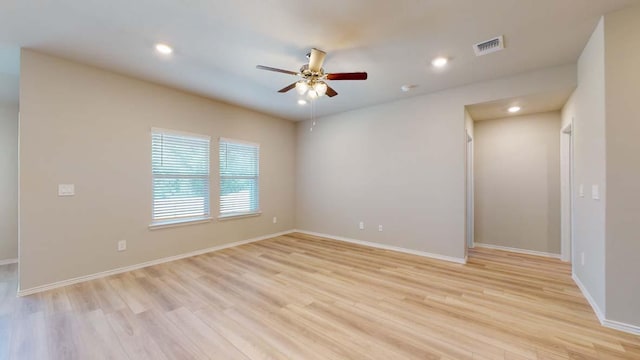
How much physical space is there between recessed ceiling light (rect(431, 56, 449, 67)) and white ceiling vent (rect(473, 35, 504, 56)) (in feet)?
1.07

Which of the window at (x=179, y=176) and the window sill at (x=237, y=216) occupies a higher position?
the window at (x=179, y=176)

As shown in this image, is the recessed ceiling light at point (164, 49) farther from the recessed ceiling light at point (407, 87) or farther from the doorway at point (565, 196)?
the doorway at point (565, 196)

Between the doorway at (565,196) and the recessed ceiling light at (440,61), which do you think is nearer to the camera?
the recessed ceiling light at (440,61)

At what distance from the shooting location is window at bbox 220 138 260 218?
479cm

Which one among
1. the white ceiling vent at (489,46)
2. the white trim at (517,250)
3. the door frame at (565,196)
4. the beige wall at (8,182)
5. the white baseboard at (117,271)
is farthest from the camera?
the white trim at (517,250)

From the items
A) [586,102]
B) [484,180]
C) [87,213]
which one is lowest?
[87,213]

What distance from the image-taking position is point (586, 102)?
2.71 metres

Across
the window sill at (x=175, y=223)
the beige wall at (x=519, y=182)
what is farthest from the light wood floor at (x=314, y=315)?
the beige wall at (x=519, y=182)

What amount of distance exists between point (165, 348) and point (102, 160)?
2699 millimetres

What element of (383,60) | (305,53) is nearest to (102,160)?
(305,53)

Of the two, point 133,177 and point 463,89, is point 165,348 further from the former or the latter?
point 463,89

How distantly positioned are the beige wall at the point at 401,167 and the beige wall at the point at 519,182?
131cm

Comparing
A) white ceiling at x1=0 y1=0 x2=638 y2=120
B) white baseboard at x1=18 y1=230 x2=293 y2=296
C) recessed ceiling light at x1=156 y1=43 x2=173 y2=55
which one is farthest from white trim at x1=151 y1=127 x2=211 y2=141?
white baseboard at x1=18 y1=230 x2=293 y2=296

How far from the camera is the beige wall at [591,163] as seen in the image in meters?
2.28
